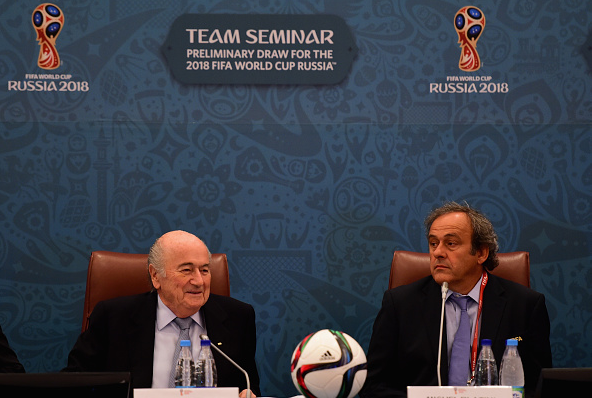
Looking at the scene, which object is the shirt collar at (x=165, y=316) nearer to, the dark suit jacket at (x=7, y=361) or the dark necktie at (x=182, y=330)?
the dark necktie at (x=182, y=330)

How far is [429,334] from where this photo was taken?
3045mm

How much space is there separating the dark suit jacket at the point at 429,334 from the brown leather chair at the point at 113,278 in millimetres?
848

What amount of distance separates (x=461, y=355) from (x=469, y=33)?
6.37ft

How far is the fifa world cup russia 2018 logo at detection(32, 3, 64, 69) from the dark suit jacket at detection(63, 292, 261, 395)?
1.55 meters

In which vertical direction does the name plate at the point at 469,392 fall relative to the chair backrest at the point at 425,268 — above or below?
below

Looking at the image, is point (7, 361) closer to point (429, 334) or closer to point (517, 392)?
point (429, 334)

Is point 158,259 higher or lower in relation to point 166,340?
higher

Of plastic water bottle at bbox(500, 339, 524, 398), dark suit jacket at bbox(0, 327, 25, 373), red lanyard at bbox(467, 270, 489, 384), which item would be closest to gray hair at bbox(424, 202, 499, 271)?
red lanyard at bbox(467, 270, 489, 384)

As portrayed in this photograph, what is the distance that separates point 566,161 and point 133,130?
2436 mm

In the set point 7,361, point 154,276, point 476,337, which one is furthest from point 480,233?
point 7,361

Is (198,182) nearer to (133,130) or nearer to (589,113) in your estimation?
(133,130)

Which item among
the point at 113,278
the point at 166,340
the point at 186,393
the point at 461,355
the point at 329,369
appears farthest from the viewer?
the point at 113,278

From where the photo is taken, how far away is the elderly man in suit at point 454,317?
2975 millimetres

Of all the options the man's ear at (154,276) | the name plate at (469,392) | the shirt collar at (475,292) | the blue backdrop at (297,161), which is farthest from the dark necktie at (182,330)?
the name plate at (469,392)
